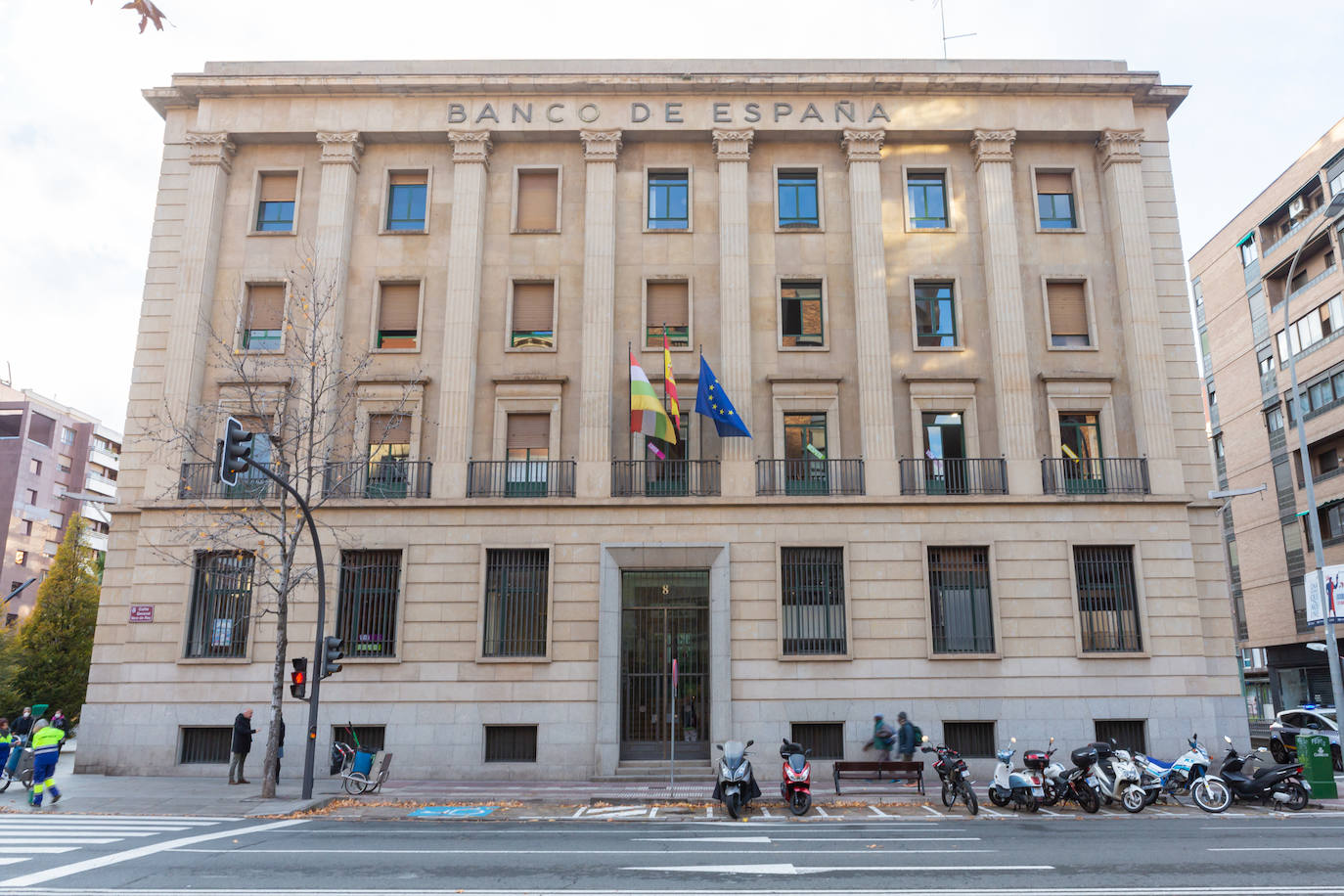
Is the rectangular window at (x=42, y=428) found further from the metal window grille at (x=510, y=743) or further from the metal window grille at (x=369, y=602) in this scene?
the metal window grille at (x=510, y=743)

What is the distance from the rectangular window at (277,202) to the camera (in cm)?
2561

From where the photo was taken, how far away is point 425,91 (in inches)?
997

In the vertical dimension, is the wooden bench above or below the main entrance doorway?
below

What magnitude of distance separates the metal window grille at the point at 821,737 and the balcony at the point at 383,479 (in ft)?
36.6

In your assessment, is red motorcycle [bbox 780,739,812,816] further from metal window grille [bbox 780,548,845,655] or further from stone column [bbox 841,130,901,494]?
stone column [bbox 841,130,901,494]

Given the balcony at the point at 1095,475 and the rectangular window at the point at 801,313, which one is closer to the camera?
the balcony at the point at 1095,475

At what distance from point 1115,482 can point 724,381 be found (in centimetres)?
1049

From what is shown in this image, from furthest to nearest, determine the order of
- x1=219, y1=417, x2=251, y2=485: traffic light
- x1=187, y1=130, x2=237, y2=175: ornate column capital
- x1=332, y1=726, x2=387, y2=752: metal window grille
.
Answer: x1=187, y1=130, x2=237, y2=175: ornate column capital < x1=332, y1=726, x2=387, y2=752: metal window grille < x1=219, y1=417, x2=251, y2=485: traffic light

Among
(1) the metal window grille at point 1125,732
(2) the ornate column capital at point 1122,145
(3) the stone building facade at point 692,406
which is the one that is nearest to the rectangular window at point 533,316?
(3) the stone building facade at point 692,406

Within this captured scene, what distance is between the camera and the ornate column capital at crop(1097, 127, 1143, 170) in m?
25.1

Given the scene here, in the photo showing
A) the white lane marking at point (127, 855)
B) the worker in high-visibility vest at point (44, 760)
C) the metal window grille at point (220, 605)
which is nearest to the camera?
the white lane marking at point (127, 855)

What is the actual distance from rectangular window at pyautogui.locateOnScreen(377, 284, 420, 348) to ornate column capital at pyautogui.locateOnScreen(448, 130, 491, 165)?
3.84m

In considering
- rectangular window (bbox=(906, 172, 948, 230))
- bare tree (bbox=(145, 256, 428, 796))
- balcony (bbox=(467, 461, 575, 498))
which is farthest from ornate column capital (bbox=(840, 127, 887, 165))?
bare tree (bbox=(145, 256, 428, 796))

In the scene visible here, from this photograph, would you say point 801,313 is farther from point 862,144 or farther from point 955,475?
point 955,475
